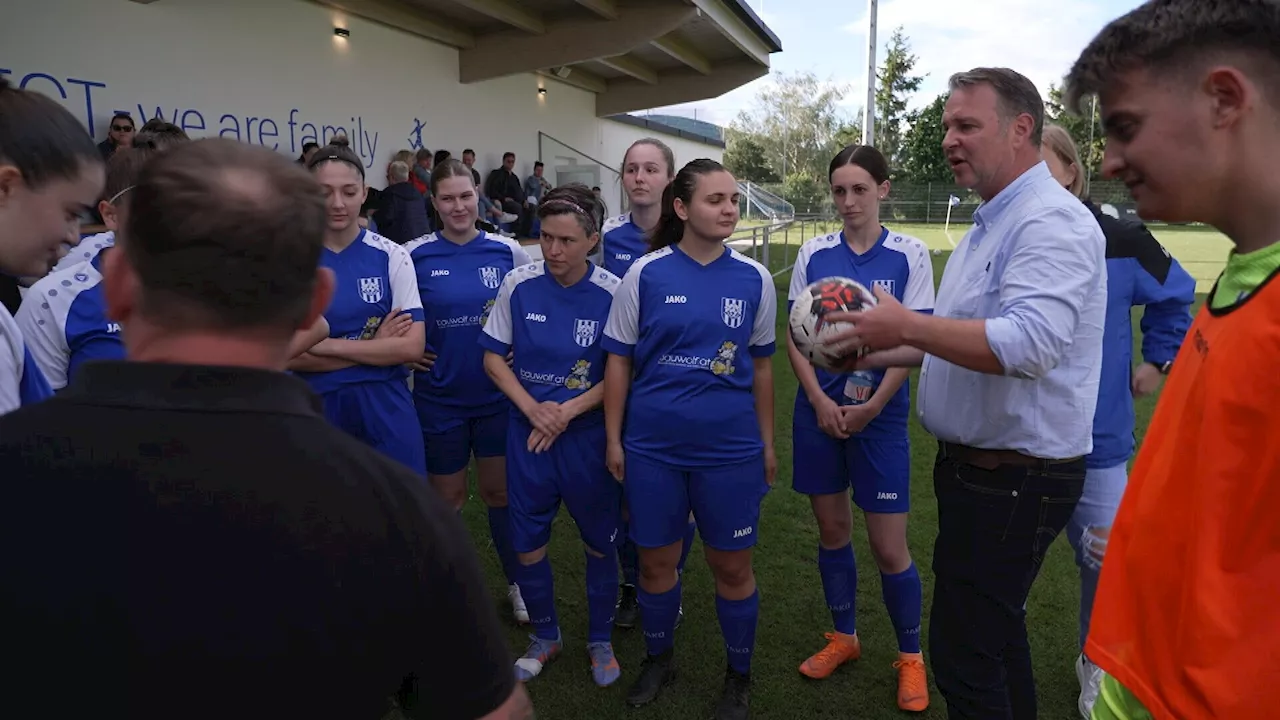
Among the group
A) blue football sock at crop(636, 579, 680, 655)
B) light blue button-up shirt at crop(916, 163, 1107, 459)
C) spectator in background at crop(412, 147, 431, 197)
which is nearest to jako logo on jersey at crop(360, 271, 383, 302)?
blue football sock at crop(636, 579, 680, 655)

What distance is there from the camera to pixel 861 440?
3445 millimetres

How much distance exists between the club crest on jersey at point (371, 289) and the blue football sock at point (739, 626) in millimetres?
1931

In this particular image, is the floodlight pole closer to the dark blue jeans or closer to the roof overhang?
the roof overhang

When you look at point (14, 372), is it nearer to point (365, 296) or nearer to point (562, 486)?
point (365, 296)

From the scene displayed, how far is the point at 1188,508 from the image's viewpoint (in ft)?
4.04

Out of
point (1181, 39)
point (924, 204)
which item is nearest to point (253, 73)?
point (1181, 39)

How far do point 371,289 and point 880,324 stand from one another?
228 centimetres

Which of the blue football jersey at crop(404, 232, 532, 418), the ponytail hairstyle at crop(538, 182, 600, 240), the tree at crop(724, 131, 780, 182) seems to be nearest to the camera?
the ponytail hairstyle at crop(538, 182, 600, 240)

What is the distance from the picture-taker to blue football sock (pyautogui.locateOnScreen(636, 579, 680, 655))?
3.34 meters

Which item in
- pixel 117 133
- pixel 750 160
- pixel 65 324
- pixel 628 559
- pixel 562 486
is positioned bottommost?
pixel 628 559

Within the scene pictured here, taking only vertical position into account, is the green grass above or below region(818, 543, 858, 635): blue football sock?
below

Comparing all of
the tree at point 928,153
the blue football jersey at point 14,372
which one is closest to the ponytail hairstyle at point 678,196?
the blue football jersey at point 14,372

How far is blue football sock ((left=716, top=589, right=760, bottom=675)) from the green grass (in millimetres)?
235

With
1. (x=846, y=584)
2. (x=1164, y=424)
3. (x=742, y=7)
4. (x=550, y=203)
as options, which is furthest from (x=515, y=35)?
(x=1164, y=424)
